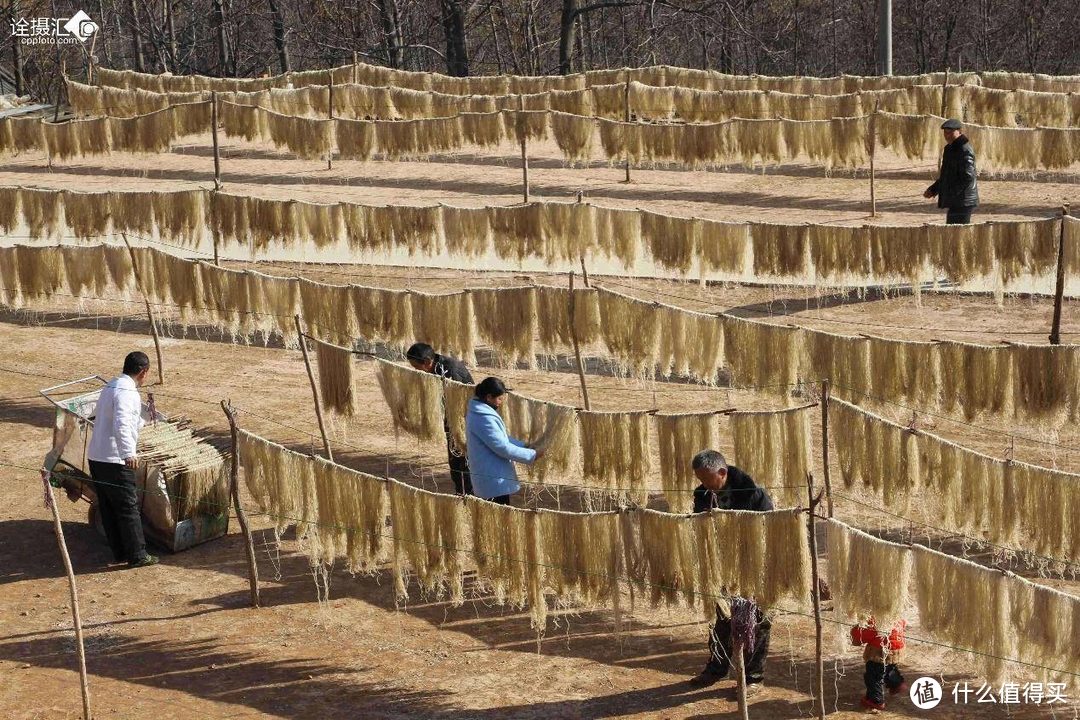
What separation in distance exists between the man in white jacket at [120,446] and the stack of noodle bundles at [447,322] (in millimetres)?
4861

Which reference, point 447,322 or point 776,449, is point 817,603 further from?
point 447,322

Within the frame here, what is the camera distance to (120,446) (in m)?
12.9

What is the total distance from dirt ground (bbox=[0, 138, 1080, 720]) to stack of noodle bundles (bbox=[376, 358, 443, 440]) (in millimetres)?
560

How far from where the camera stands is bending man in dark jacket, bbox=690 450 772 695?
1030cm

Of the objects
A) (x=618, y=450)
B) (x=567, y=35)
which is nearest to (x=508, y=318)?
(x=618, y=450)

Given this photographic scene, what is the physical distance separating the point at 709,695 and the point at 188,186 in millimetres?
20202

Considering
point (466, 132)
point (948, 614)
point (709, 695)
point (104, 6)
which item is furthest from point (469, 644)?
point (104, 6)

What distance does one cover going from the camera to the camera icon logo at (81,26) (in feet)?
159

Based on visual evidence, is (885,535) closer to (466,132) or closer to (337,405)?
(337,405)

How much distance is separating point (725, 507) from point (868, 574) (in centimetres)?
111

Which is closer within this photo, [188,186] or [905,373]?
[905,373]

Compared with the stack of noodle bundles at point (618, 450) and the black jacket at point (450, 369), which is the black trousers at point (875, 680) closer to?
the stack of noodle bundles at point (618, 450)

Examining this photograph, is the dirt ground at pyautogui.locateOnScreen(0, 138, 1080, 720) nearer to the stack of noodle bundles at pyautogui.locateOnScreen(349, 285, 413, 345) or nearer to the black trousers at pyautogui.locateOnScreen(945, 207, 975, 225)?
the stack of noodle bundles at pyautogui.locateOnScreen(349, 285, 413, 345)

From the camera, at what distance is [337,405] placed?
51.1 feet
